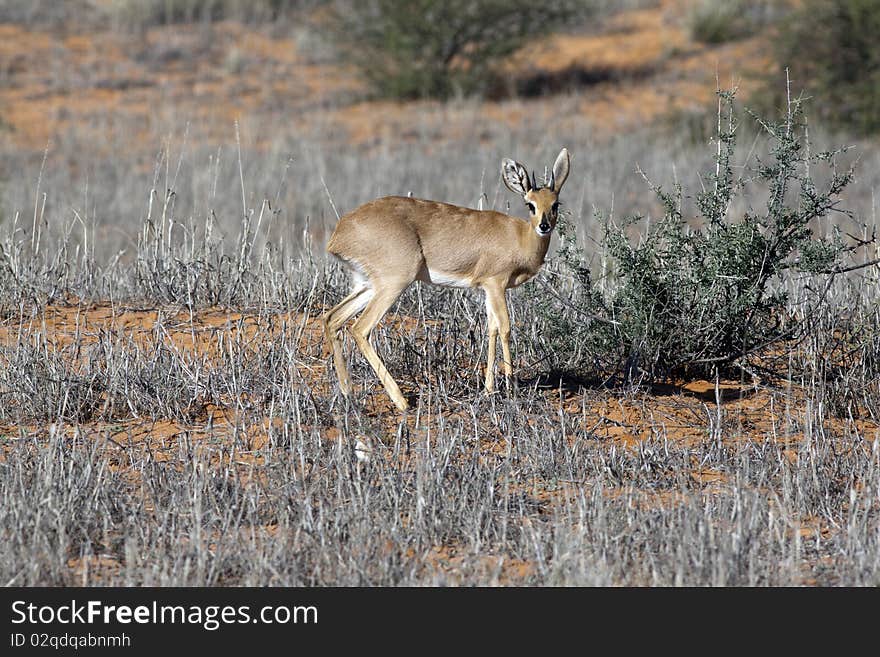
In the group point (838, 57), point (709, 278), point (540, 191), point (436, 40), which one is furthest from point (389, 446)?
point (436, 40)

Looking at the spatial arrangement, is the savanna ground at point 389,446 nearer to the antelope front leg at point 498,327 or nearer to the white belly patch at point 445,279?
the antelope front leg at point 498,327

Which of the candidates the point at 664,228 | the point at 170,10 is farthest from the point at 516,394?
the point at 170,10

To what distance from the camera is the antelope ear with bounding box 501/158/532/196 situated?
6664mm

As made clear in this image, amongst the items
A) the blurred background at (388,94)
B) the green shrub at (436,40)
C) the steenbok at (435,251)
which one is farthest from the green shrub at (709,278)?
the green shrub at (436,40)

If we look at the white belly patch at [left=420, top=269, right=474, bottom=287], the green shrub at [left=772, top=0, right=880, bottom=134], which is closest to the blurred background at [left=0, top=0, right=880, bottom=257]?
the green shrub at [left=772, top=0, right=880, bottom=134]

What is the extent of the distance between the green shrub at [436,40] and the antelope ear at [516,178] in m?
15.5

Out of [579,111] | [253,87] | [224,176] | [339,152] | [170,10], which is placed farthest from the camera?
[170,10]

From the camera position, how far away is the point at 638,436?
21.2 ft

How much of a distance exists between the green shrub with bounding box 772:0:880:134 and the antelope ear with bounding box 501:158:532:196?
13188 mm

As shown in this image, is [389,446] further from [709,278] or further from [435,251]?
[709,278]

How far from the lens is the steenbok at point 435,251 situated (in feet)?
21.4

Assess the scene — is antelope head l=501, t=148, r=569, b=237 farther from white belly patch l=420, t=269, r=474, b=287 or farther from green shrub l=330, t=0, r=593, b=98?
green shrub l=330, t=0, r=593, b=98

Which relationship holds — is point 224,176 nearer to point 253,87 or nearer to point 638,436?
point 253,87

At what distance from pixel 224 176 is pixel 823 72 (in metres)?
9.36
